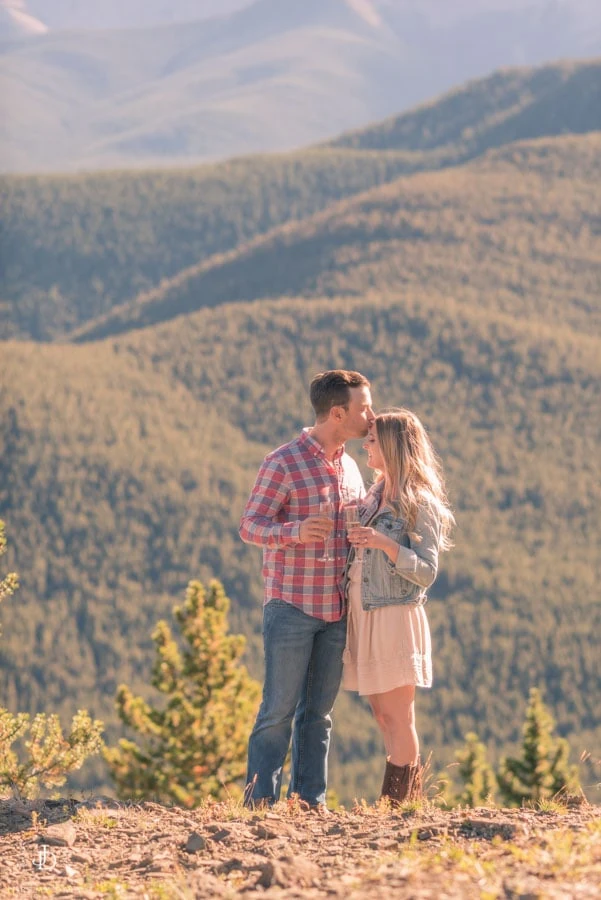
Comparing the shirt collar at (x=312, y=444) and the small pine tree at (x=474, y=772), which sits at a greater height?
the shirt collar at (x=312, y=444)

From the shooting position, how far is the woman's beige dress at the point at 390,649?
6223 mm

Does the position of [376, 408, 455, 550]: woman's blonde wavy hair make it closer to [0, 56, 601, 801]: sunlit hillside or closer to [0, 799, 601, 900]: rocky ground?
[0, 799, 601, 900]: rocky ground

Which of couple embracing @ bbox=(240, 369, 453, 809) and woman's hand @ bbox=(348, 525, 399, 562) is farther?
couple embracing @ bbox=(240, 369, 453, 809)

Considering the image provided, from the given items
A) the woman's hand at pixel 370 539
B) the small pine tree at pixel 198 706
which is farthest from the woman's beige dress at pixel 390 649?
the small pine tree at pixel 198 706

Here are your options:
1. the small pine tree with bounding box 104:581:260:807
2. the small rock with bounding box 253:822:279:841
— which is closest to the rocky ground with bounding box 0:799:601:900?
the small rock with bounding box 253:822:279:841

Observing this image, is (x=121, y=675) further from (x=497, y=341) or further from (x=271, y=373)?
(x=497, y=341)

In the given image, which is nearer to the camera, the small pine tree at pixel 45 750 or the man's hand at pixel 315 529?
the man's hand at pixel 315 529

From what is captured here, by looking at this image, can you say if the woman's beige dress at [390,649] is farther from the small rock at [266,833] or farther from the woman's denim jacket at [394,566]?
the small rock at [266,833]

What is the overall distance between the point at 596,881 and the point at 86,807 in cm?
302

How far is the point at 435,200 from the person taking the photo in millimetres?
194625

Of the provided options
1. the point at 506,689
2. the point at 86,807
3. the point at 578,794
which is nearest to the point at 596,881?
the point at 578,794

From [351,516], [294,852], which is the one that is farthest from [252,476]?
[294,852]

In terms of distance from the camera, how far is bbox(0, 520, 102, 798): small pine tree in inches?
297

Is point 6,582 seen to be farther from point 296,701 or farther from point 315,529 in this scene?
point 315,529
